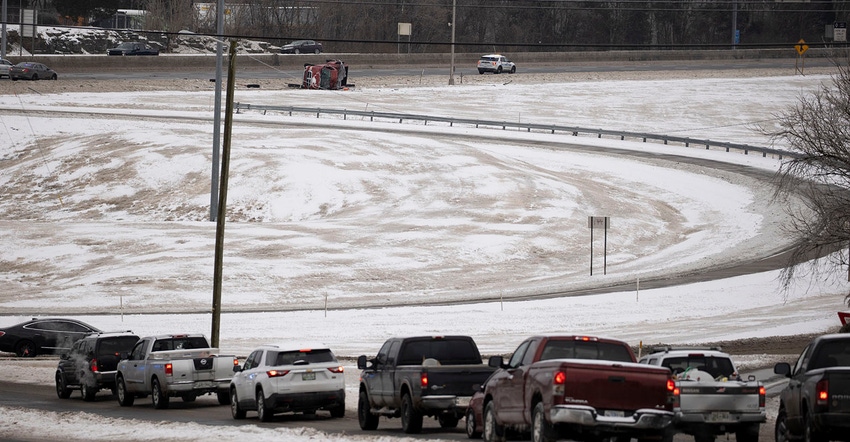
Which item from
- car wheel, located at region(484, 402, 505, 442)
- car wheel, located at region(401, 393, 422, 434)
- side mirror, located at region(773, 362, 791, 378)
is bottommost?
car wheel, located at region(401, 393, 422, 434)

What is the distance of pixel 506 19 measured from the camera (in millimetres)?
144375

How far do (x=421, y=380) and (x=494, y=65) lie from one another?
9054 cm

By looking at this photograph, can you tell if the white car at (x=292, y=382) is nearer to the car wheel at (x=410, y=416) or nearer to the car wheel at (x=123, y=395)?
the car wheel at (x=410, y=416)

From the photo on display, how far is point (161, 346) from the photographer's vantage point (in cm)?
2412

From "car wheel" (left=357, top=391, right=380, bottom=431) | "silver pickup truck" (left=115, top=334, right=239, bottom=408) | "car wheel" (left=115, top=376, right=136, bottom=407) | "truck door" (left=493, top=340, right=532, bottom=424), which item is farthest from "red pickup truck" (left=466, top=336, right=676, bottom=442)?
"car wheel" (left=115, top=376, right=136, bottom=407)

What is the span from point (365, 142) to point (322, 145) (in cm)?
325

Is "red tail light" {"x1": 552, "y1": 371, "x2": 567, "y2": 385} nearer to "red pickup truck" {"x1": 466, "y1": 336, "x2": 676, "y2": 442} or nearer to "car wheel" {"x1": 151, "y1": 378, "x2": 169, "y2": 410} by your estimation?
"red pickup truck" {"x1": 466, "y1": 336, "x2": 676, "y2": 442}

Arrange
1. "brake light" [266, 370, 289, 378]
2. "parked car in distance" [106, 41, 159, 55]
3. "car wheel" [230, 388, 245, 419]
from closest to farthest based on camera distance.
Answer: "brake light" [266, 370, 289, 378] → "car wheel" [230, 388, 245, 419] → "parked car in distance" [106, 41, 159, 55]

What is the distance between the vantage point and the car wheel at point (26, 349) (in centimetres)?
3472

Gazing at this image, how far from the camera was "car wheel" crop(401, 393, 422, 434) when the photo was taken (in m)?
18.2

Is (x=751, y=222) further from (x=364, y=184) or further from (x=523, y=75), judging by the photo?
(x=523, y=75)

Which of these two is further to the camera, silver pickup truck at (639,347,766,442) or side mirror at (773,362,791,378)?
silver pickup truck at (639,347,766,442)

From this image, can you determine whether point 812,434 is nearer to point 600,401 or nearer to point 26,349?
point 600,401

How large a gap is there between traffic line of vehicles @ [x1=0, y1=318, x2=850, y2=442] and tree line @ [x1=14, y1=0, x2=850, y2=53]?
333 ft
